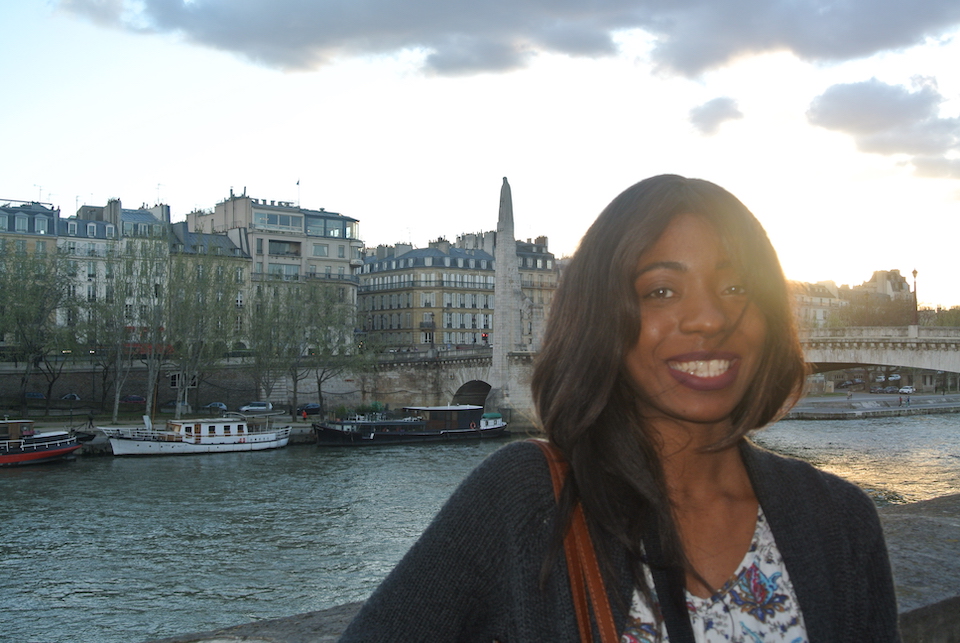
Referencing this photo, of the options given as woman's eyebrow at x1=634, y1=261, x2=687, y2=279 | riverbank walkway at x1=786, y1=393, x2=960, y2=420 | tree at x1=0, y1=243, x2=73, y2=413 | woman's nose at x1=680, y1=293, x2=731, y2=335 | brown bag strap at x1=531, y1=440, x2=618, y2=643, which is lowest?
riverbank walkway at x1=786, y1=393, x2=960, y2=420

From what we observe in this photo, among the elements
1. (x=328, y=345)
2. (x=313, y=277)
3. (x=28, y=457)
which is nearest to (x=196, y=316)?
(x=328, y=345)

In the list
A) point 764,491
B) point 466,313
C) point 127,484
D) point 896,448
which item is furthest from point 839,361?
point 466,313

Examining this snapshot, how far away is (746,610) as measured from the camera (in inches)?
52.3

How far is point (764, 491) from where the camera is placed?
4.79 feet

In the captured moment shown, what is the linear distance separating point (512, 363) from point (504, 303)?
2.52 meters

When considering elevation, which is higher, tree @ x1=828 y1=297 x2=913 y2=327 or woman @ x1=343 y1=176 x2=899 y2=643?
tree @ x1=828 y1=297 x2=913 y2=327

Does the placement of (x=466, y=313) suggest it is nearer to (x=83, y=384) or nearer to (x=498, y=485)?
(x=83, y=384)

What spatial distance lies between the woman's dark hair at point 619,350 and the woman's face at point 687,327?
0.7 inches

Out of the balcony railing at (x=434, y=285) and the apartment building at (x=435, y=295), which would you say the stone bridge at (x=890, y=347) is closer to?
the apartment building at (x=435, y=295)

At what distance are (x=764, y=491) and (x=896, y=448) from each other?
1209 inches

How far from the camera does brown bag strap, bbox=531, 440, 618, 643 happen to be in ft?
3.88

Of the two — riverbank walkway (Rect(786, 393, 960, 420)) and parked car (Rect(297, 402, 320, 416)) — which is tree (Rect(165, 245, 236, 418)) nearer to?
parked car (Rect(297, 402, 320, 416))

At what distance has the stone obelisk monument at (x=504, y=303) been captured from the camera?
35.7 metres

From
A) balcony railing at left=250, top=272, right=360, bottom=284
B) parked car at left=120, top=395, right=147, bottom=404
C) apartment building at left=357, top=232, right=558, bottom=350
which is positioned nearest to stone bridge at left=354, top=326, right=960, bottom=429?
parked car at left=120, top=395, right=147, bottom=404
